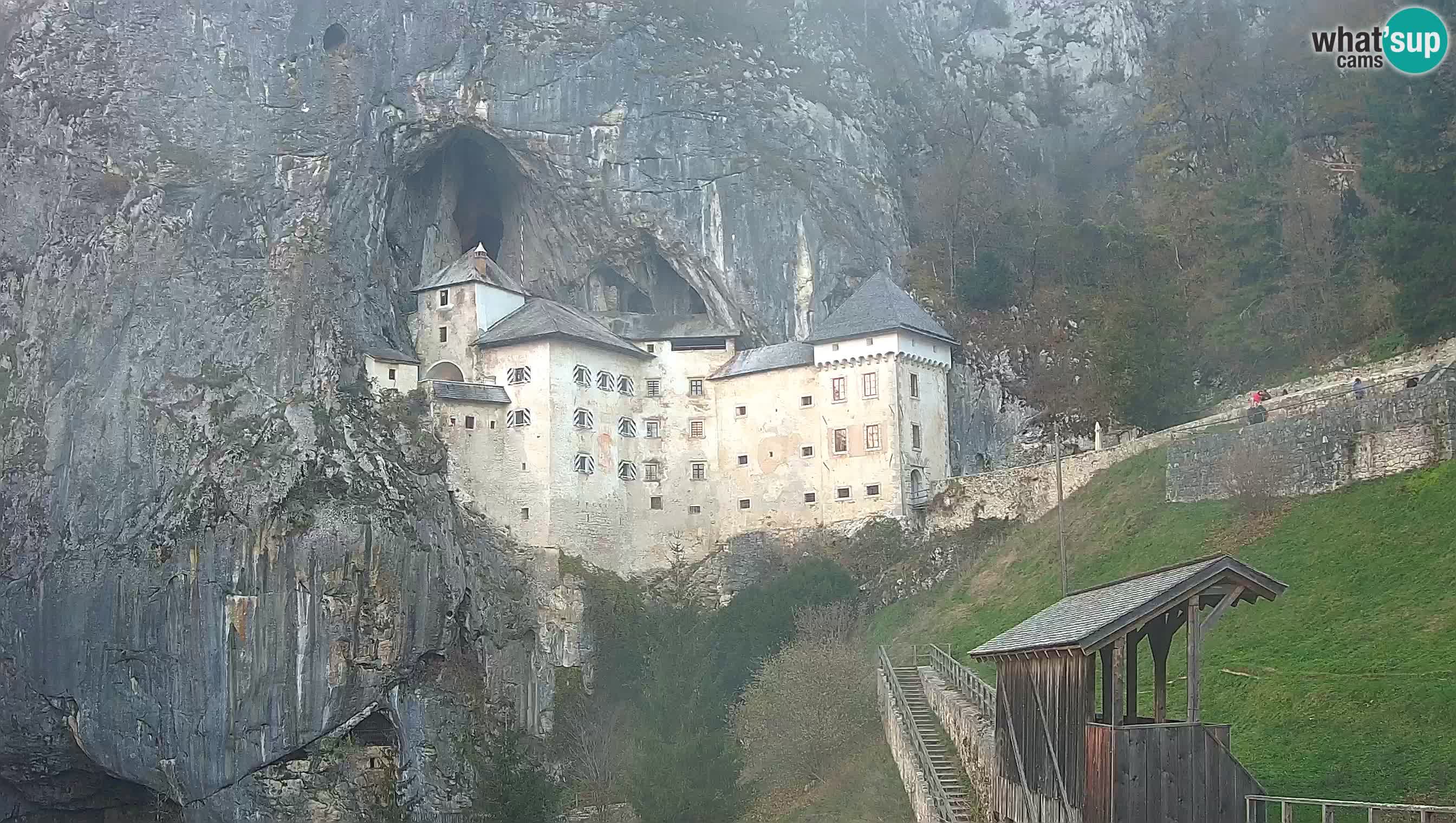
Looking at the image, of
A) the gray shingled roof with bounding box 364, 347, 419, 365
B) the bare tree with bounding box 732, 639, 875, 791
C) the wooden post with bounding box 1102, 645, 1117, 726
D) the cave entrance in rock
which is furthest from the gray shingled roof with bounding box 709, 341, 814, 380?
the wooden post with bounding box 1102, 645, 1117, 726

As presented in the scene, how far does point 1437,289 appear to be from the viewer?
123ft

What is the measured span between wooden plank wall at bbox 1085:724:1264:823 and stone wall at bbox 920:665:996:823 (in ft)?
18.5

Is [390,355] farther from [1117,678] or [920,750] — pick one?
[1117,678]

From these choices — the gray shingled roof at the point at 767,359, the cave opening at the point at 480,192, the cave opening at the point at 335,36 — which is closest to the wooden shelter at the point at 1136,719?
the gray shingled roof at the point at 767,359

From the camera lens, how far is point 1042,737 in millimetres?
20953

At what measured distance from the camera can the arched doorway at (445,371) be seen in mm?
54969

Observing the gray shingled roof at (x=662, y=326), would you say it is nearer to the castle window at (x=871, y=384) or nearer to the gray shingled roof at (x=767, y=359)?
the gray shingled roof at (x=767, y=359)

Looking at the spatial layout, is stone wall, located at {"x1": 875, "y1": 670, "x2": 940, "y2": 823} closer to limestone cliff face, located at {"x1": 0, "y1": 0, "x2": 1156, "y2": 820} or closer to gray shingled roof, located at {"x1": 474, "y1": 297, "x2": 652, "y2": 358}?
limestone cliff face, located at {"x1": 0, "y1": 0, "x2": 1156, "y2": 820}

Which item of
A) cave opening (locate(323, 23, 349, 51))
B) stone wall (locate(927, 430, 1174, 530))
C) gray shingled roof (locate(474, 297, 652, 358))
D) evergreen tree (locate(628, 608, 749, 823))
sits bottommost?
evergreen tree (locate(628, 608, 749, 823))

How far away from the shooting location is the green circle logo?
41.9 metres

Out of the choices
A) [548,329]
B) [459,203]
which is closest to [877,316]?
[548,329]

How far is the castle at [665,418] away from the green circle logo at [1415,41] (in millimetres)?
17370

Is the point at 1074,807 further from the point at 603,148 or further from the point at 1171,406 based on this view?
the point at 603,148

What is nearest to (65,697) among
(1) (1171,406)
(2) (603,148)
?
(2) (603,148)
